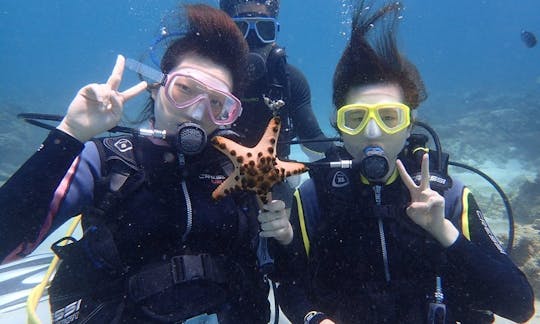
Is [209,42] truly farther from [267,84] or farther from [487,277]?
[487,277]

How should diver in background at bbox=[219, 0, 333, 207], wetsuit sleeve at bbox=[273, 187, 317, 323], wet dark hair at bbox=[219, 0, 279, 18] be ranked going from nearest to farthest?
wetsuit sleeve at bbox=[273, 187, 317, 323] → diver in background at bbox=[219, 0, 333, 207] → wet dark hair at bbox=[219, 0, 279, 18]

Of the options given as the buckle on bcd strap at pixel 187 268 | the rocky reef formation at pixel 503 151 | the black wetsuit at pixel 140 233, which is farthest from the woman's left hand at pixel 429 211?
the rocky reef formation at pixel 503 151

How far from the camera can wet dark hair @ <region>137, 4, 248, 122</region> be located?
3.07 meters

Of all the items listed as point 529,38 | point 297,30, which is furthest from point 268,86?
point 297,30

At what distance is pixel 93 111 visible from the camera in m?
2.31

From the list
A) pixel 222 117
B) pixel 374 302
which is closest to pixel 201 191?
pixel 222 117

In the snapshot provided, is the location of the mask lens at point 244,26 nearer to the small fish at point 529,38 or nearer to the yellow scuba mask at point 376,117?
the yellow scuba mask at point 376,117

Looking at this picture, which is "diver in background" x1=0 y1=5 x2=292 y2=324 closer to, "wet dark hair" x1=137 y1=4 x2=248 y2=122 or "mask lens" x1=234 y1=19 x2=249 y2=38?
"wet dark hair" x1=137 y1=4 x2=248 y2=122

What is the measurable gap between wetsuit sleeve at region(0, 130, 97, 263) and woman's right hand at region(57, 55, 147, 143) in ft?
0.26

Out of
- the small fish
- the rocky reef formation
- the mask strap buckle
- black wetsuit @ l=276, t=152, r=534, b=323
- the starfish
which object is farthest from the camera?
the small fish

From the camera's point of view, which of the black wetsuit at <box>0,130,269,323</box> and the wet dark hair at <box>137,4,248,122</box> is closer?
the black wetsuit at <box>0,130,269,323</box>

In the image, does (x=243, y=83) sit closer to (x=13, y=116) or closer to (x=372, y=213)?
(x=372, y=213)

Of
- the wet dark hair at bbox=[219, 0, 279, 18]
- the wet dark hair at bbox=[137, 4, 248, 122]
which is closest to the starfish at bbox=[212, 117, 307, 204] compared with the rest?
the wet dark hair at bbox=[137, 4, 248, 122]

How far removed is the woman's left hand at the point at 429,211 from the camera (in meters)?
2.44
